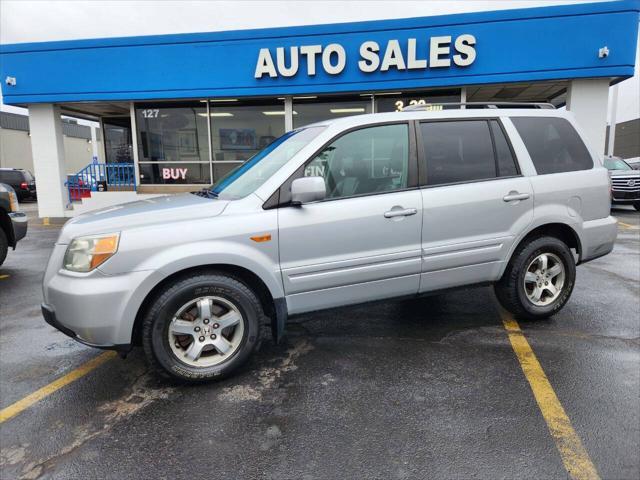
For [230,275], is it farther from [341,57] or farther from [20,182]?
[20,182]

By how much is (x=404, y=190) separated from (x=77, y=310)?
2446 millimetres

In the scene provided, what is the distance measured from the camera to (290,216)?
3.18 m

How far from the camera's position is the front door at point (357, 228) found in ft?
10.6

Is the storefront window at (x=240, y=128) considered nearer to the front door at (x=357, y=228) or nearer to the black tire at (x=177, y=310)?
the front door at (x=357, y=228)

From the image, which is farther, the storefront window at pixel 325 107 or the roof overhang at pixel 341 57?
the storefront window at pixel 325 107

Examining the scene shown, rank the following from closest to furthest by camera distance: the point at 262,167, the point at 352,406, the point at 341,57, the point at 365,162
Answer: the point at 352,406 < the point at 365,162 < the point at 262,167 < the point at 341,57

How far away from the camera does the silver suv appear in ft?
9.61

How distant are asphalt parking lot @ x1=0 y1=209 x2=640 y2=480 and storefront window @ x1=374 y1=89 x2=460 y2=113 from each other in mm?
9298

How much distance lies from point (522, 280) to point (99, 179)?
13.8 meters

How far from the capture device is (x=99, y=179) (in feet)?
47.2

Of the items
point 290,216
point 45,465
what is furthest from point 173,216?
point 45,465

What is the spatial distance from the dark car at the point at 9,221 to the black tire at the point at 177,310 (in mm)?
4918

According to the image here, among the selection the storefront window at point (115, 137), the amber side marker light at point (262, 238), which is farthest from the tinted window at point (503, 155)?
the storefront window at point (115, 137)

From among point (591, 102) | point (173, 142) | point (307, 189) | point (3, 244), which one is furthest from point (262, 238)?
point (173, 142)
